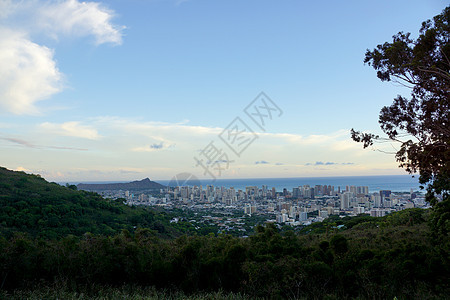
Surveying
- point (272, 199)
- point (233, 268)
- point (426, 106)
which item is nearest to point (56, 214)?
point (233, 268)

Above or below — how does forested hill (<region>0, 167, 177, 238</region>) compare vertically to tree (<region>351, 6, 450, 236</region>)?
below

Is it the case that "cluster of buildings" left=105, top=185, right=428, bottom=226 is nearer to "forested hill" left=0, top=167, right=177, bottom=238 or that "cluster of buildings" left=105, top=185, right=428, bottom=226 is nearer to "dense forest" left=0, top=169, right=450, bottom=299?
"forested hill" left=0, top=167, right=177, bottom=238

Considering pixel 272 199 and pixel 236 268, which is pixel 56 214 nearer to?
pixel 236 268

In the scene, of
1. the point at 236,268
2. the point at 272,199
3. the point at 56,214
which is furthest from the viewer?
the point at 272,199

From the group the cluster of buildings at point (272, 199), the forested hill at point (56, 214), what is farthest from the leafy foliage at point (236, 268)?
the cluster of buildings at point (272, 199)

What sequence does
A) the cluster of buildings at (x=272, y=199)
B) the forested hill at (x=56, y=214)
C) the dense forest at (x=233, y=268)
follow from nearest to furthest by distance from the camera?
the dense forest at (x=233, y=268) → the forested hill at (x=56, y=214) → the cluster of buildings at (x=272, y=199)

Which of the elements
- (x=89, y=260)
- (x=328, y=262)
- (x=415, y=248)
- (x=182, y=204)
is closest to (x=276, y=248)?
(x=328, y=262)

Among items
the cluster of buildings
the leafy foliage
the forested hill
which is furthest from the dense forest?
the cluster of buildings

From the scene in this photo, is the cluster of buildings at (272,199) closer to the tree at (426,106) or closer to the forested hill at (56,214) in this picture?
the forested hill at (56,214)
